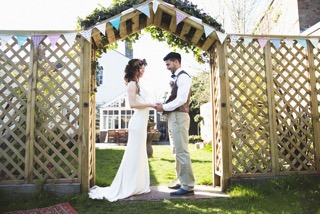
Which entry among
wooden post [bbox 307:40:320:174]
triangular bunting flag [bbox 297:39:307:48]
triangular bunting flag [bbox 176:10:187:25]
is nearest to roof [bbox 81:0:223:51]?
triangular bunting flag [bbox 176:10:187:25]

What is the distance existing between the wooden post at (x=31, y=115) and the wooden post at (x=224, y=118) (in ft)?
8.28

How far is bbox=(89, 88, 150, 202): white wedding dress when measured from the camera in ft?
11.4

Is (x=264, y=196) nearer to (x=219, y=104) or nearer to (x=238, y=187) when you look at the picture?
(x=238, y=187)

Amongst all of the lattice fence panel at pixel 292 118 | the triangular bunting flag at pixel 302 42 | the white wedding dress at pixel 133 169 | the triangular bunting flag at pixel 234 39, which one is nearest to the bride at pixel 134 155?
the white wedding dress at pixel 133 169

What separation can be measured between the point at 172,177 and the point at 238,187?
1.49 metres

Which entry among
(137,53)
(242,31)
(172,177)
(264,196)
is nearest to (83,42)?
(172,177)

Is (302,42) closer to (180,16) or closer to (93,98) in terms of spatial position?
(180,16)

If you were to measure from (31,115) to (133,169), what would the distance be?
4.98ft

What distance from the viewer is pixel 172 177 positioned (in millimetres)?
4715

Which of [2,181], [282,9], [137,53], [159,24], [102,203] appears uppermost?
[137,53]

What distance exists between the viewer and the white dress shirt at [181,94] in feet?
11.0

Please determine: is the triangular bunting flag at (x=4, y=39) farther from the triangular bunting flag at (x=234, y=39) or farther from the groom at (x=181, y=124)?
the triangular bunting flag at (x=234, y=39)

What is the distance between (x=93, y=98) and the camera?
A: 13.3ft

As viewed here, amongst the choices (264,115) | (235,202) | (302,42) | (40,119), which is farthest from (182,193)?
(302,42)
